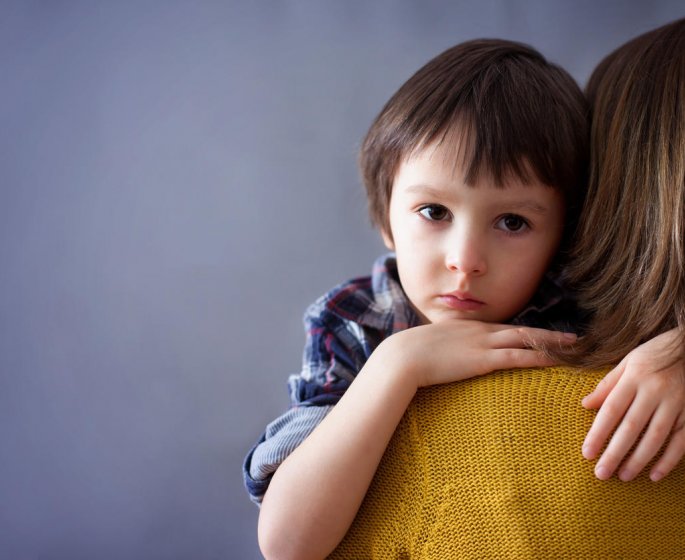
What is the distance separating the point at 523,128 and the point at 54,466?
42.9 inches

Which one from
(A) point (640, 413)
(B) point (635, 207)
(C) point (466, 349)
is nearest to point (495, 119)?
(B) point (635, 207)

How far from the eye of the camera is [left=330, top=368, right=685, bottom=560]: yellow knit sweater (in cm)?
83

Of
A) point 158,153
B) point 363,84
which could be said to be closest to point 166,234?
point 158,153

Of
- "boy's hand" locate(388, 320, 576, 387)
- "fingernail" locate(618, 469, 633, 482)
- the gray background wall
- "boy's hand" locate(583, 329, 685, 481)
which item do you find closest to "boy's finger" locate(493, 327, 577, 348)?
"boy's hand" locate(388, 320, 576, 387)

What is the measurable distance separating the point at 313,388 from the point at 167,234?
20.6 inches

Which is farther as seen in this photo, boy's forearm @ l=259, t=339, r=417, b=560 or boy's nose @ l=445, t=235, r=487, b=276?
boy's nose @ l=445, t=235, r=487, b=276

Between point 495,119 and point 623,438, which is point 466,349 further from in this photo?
point 495,119

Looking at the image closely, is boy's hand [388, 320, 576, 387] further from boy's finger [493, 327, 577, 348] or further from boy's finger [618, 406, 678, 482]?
boy's finger [618, 406, 678, 482]

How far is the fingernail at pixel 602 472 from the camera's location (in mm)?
843

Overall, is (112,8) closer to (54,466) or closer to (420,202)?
(420,202)

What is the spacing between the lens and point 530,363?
37.8 inches

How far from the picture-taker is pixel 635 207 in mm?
1050

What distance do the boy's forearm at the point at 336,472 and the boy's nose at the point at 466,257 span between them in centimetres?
19

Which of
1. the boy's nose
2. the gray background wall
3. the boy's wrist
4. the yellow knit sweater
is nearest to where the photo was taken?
the yellow knit sweater
